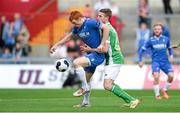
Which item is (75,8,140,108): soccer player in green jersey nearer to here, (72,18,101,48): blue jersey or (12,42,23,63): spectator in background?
(72,18,101,48): blue jersey

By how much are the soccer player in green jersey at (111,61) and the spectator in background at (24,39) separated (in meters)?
13.8

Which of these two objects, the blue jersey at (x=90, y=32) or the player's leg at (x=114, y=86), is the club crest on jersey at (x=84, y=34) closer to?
the blue jersey at (x=90, y=32)

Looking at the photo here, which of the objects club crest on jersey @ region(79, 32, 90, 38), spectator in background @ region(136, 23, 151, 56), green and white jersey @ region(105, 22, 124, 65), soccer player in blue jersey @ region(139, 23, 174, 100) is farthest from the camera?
spectator in background @ region(136, 23, 151, 56)

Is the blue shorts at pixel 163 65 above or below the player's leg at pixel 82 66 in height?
below

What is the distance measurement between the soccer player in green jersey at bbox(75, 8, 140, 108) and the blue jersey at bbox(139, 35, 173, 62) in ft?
18.6

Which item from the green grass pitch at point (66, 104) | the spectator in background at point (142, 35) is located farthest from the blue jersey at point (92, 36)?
the spectator in background at point (142, 35)

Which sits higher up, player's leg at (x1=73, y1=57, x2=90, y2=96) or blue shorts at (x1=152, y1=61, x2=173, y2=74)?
player's leg at (x1=73, y1=57, x2=90, y2=96)

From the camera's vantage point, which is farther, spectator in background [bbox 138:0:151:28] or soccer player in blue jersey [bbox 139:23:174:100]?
spectator in background [bbox 138:0:151:28]

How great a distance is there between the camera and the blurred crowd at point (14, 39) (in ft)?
102

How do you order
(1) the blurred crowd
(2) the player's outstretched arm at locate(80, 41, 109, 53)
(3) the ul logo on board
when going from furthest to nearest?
(1) the blurred crowd < (3) the ul logo on board < (2) the player's outstretched arm at locate(80, 41, 109, 53)

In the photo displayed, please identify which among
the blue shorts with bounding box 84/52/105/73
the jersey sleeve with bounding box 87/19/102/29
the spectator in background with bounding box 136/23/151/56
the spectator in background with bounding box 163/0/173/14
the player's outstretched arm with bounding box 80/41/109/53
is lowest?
the spectator in background with bounding box 136/23/151/56

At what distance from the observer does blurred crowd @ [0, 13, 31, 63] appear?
31.2 metres

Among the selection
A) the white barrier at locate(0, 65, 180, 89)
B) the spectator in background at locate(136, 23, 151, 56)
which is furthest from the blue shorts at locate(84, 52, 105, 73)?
the spectator in background at locate(136, 23, 151, 56)

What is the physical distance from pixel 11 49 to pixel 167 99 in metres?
11.2
